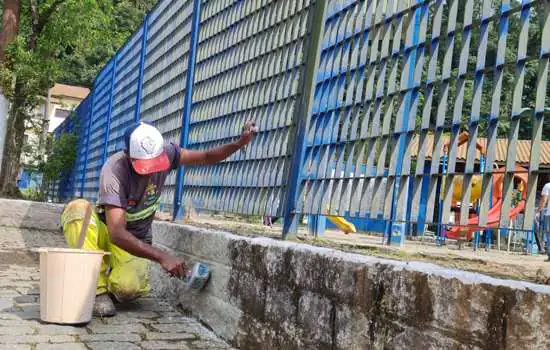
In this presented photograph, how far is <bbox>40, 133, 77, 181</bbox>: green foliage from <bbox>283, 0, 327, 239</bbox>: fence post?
36.5 ft

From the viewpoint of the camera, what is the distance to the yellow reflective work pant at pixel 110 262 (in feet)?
13.9

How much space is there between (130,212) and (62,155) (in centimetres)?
1054

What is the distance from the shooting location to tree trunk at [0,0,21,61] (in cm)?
1259

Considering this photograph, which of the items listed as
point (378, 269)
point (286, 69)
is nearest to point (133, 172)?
point (286, 69)

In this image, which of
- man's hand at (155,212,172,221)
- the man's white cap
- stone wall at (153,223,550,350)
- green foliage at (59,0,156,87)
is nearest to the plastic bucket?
the man's white cap

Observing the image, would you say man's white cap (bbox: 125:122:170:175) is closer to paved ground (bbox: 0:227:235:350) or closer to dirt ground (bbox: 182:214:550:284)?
dirt ground (bbox: 182:214:550:284)

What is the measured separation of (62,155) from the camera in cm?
1405

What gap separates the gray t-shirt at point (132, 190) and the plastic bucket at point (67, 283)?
397 millimetres

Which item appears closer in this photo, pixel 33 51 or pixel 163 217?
pixel 163 217

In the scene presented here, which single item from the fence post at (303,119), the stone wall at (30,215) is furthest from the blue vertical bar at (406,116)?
the stone wall at (30,215)

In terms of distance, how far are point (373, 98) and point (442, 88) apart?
0.53 m

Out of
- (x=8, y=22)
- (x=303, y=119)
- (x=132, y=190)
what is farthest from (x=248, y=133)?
(x=8, y=22)

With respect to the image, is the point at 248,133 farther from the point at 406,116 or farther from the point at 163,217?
the point at 163,217

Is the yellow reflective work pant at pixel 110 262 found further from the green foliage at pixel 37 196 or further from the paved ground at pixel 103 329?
the green foliage at pixel 37 196
